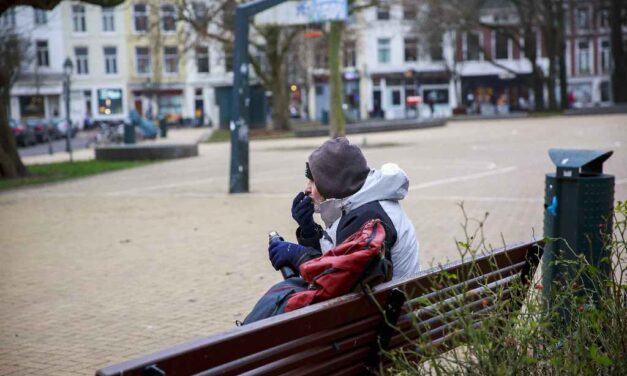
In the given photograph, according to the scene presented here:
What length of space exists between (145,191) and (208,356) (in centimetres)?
1435

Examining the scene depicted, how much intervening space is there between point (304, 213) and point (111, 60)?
233 ft

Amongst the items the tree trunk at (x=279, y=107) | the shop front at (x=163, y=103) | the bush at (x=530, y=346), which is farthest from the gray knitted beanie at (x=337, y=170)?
the shop front at (x=163, y=103)

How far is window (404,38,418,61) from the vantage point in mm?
74062

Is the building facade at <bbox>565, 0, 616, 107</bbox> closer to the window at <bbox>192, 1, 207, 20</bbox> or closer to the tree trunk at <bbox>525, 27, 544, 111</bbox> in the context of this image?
the tree trunk at <bbox>525, 27, 544, 111</bbox>

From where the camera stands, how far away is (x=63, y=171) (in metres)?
22.6

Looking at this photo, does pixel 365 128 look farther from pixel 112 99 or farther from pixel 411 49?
pixel 112 99

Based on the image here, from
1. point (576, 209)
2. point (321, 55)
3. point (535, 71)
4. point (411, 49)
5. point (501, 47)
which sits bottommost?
point (576, 209)

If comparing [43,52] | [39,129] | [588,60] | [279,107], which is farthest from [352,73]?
[39,129]

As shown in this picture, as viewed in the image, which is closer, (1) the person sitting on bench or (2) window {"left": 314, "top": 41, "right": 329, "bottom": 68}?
(1) the person sitting on bench

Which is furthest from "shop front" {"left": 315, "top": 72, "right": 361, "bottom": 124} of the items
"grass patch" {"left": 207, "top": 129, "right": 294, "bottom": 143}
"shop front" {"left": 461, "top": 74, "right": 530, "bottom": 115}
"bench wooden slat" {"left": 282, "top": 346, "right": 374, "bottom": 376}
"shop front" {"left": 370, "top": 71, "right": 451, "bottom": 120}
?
"bench wooden slat" {"left": 282, "top": 346, "right": 374, "bottom": 376}

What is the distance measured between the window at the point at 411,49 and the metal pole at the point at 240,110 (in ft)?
197

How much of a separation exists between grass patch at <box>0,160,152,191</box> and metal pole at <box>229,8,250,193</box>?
6137 mm

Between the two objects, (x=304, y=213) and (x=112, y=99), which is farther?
(x=112, y=99)

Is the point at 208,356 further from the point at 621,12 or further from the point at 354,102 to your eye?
the point at 354,102
